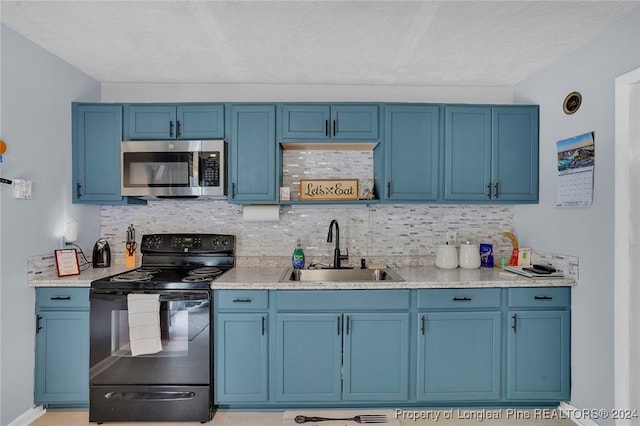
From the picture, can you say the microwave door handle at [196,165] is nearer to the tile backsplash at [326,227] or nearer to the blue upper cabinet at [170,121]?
the blue upper cabinet at [170,121]

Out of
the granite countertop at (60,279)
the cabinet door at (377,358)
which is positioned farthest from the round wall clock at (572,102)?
the granite countertop at (60,279)

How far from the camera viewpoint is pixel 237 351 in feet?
7.75

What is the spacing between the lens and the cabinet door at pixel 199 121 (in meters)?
2.75

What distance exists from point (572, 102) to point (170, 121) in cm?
295

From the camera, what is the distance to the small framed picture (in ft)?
8.07

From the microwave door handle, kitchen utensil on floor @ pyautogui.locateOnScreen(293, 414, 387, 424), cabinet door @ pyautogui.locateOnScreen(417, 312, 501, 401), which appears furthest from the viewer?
the microwave door handle

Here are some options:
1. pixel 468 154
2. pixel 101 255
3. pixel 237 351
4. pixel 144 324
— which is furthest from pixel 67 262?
pixel 468 154

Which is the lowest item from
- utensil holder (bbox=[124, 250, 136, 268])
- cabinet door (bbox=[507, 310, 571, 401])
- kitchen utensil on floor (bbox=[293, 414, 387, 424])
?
kitchen utensil on floor (bbox=[293, 414, 387, 424])

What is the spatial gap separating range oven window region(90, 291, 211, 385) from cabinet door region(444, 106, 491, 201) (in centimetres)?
206

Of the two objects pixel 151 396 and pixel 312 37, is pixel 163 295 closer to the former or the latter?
pixel 151 396

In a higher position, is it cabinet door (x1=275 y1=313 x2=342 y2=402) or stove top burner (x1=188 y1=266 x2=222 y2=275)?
stove top burner (x1=188 y1=266 x2=222 y2=275)

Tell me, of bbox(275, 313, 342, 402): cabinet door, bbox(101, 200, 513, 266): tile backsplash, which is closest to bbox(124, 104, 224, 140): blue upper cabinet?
bbox(101, 200, 513, 266): tile backsplash

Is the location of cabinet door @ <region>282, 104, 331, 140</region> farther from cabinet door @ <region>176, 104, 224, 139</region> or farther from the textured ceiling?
cabinet door @ <region>176, 104, 224, 139</region>

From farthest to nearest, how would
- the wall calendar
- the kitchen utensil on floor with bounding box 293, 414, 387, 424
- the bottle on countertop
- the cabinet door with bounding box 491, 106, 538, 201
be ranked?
the bottle on countertop, the cabinet door with bounding box 491, 106, 538, 201, the kitchen utensil on floor with bounding box 293, 414, 387, 424, the wall calendar
